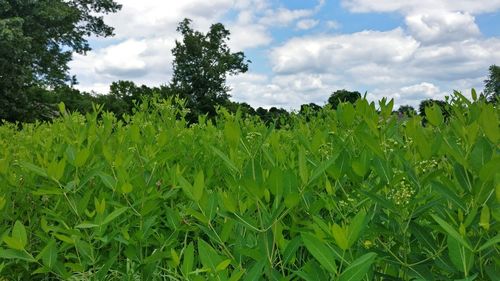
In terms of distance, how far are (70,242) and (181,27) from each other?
5533 cm

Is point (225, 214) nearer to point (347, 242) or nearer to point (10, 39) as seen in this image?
point (347, 242)

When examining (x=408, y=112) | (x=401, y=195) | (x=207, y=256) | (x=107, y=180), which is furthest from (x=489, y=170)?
(x=408, y=112)

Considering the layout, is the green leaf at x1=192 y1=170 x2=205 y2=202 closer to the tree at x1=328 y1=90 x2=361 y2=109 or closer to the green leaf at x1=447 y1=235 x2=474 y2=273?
the green leaf at x1=447 y1=235 x2=474 y2=273

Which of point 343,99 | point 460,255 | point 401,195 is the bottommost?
point 460,255

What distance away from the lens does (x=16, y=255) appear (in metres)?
2.08

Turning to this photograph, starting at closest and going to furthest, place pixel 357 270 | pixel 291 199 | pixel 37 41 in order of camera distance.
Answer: pixel 357 270
pixel 291 199
pixel 37 41

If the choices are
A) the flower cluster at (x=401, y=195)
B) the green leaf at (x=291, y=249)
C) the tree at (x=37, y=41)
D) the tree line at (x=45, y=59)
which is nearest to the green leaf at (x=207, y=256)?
the green leaf at (x=291, y=249)

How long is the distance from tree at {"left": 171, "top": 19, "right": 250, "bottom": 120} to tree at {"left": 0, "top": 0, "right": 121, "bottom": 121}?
1573cm

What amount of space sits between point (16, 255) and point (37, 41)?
1346 inches

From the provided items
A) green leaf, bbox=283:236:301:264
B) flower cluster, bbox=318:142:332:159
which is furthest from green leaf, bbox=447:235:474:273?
flower cluster, bbox=318:142:332:159

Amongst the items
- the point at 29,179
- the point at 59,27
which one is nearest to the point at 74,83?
the point at 59,27

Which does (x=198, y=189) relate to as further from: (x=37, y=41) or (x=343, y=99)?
(x=37, y=41)

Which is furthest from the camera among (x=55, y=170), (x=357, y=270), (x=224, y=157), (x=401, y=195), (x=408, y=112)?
(x=408, y=112)

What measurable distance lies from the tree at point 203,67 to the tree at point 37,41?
619 inches
